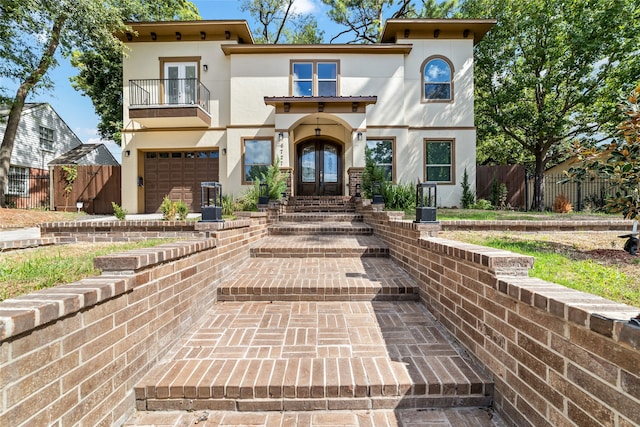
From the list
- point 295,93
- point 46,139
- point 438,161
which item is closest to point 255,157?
point 295,93

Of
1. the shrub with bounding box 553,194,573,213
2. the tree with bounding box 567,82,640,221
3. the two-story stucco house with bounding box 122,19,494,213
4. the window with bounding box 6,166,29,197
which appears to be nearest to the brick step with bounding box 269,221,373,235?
the tree with bounding box 567,82,640,221

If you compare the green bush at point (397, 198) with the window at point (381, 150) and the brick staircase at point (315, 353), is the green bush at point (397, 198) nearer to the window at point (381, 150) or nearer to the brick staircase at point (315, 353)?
the brick staircase at point (315, 353)

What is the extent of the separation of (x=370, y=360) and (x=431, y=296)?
1.23 metres

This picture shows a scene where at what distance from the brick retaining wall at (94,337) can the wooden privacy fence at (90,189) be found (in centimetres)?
1227

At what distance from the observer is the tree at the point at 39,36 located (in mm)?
10141

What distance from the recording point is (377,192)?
7629 millimetres

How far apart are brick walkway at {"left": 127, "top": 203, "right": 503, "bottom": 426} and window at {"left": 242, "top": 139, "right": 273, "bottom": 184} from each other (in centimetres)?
826

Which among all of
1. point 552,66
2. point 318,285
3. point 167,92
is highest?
point 552,66

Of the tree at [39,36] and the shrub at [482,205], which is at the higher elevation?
the tree at [39,36]

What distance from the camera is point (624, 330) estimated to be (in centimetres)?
115

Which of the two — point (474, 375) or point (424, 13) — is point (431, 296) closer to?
point (474, 375)

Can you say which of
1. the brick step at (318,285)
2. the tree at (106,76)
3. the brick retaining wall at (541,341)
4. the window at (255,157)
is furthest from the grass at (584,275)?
the tree at (106,76)

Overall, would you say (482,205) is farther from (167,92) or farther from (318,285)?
(167,92)

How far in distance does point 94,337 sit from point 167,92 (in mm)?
12083
